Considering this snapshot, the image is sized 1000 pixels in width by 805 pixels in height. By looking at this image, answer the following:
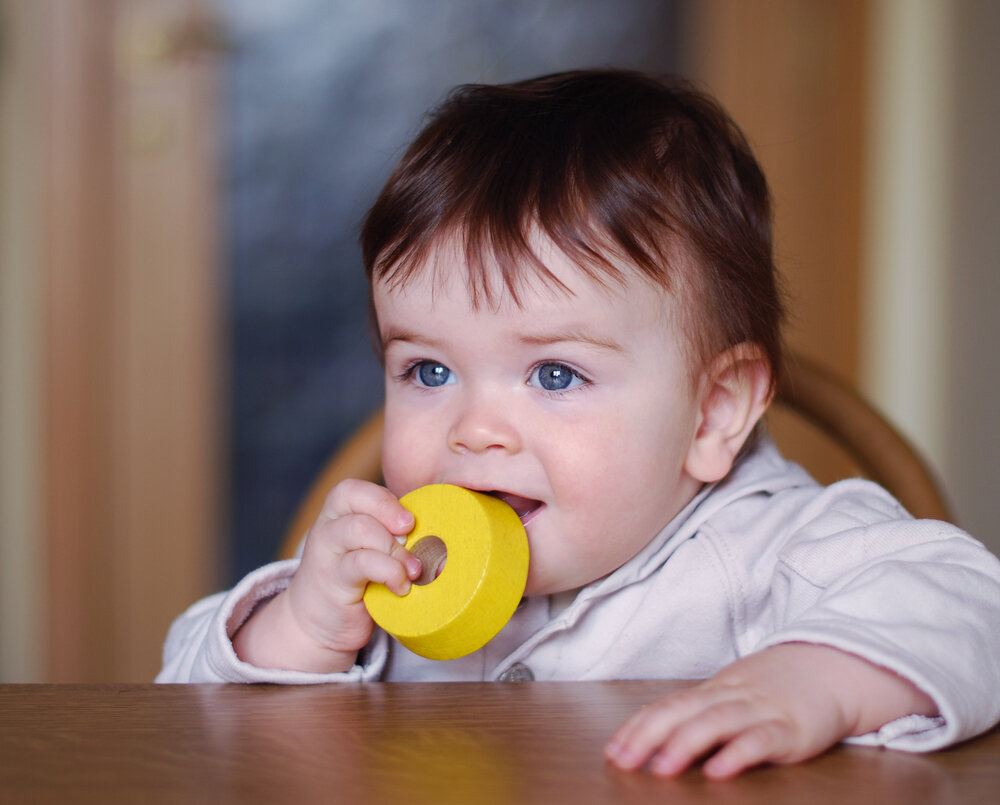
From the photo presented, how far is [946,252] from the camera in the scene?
2.09 metres

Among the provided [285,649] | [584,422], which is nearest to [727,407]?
[584,422]

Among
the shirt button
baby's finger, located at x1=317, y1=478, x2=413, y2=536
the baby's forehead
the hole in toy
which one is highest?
the baby's forehead

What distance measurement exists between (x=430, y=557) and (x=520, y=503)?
8 centimetres

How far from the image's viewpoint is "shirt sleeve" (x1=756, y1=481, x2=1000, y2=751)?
0.51 meters

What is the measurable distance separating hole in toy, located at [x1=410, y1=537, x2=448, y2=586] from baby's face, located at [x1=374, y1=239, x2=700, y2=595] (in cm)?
5

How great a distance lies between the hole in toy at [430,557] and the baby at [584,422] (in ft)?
0.13

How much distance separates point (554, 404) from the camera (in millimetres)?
764

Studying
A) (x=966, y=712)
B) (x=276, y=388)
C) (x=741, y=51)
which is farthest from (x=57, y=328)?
(x=966, y=712)

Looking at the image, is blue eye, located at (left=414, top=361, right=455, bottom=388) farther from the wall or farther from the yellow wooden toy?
the wall

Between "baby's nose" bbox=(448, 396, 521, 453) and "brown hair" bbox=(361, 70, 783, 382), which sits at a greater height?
"brown hair" bbox=(361, 70, 783, 382)

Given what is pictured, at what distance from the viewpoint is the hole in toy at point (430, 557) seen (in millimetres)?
749

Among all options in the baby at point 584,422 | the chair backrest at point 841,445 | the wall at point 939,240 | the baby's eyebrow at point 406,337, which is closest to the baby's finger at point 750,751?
the baby at point 584,422

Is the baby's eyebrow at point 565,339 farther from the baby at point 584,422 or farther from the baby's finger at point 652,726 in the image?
the baby's finger at point 652,726

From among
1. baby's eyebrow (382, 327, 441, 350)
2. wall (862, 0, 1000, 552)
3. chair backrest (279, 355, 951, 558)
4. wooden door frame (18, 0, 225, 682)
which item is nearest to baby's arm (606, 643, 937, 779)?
baby's eyebrow (382, 327, 441, 350)
